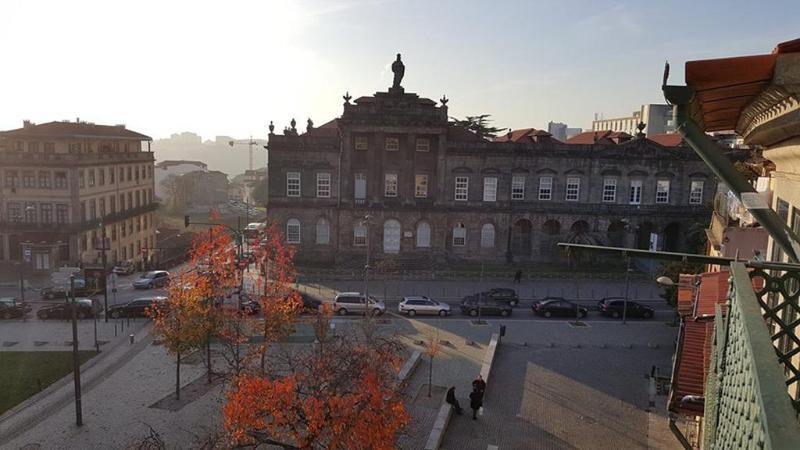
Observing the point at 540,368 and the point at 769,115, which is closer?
the point at 769,115

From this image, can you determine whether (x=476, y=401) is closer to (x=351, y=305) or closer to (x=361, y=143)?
(x=351, y=305)

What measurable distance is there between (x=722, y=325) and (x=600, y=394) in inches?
886

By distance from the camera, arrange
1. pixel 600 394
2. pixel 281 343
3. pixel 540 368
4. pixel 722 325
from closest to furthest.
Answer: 1. pixel 722 325
2. pixel 600 394
3. pixel 540 368
4. pixel 281 343

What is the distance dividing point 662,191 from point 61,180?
51.1 metres

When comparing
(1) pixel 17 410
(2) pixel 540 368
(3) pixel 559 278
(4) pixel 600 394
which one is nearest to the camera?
(1) pixel 17 410

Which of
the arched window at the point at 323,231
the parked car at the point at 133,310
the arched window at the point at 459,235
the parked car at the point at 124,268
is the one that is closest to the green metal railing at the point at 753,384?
the parked car at the point at 133,310

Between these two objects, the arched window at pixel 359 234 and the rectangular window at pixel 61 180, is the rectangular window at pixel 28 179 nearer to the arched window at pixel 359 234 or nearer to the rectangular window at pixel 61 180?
the rectangular window at pixel 61 180

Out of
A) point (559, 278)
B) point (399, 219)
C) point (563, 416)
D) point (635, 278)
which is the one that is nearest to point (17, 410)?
point (563, 416)

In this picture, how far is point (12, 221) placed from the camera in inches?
1993

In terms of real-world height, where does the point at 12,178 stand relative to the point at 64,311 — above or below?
above

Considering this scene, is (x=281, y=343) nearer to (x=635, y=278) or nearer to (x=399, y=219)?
(x=399, y=219)

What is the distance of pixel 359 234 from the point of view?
51.9m

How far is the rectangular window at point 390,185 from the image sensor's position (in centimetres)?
5169

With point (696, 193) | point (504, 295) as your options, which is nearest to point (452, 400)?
point (504, 295)
